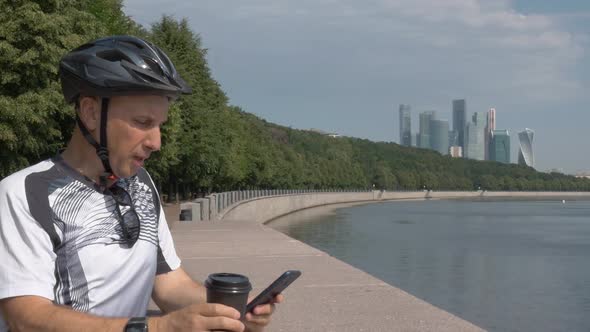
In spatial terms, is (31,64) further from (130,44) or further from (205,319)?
(205,319)

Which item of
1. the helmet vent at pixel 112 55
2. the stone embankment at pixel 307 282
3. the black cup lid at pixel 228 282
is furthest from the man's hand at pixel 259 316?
the stone embankment at pixel 307 282

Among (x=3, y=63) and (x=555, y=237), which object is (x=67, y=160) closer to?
(x=3, y=63)

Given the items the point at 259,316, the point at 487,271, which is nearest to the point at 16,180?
the point at 259,316

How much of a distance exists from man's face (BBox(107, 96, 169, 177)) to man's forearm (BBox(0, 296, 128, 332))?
1.42 ft

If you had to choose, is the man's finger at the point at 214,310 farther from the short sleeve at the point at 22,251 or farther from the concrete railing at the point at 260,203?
the concrete railing at the point at 260,203

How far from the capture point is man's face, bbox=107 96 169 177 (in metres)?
2.15

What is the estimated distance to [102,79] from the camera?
6.97 ft

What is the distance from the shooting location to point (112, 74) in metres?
2.12

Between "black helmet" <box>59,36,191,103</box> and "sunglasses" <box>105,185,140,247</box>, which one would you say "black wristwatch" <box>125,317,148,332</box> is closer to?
"sunglasses" <box>105,185,140,247</box>

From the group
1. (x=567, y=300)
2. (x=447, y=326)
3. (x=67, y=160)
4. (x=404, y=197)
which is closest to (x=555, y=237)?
(x=567, y=300)

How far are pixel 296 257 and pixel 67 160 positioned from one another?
823 cm

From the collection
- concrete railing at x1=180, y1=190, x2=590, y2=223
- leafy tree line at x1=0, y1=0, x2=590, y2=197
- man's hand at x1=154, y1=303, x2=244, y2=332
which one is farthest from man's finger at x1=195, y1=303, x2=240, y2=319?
concrete railing at x1=180, y1=190, x2=590, y2=223

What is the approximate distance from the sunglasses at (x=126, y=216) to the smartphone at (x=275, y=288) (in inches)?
15.7

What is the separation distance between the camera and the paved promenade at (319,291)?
18.0ft
